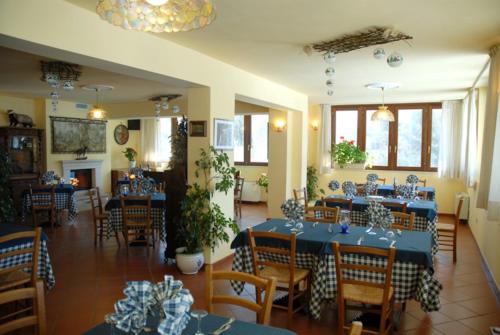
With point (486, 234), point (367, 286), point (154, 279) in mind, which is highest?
point (367, 286)

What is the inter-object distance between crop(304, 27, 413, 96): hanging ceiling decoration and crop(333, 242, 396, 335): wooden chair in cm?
205

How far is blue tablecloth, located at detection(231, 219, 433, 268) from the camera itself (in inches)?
117

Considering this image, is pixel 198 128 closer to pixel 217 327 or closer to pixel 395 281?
pixel 395 281

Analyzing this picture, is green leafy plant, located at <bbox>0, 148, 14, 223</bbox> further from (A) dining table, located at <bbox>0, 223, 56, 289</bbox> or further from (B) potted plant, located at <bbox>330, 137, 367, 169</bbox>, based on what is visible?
(B) potted plant, located at <bbox>330, 137, 367, 169</bbox>

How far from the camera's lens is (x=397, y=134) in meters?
9.32

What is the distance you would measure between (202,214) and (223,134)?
1153 millimetres

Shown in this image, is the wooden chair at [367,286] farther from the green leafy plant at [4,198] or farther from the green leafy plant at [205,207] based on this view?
the green leafy plant at [4,198]

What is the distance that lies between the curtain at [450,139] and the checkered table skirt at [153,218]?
650cm

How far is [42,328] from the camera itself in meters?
1.97

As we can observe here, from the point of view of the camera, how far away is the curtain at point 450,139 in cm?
845

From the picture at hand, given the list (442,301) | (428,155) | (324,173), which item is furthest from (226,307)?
(428,155)

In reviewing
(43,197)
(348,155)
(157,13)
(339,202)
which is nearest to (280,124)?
(348,155)

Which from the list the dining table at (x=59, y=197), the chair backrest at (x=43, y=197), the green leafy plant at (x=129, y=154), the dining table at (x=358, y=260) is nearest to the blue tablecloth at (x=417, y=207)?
the dining table at (x=358, y=260)

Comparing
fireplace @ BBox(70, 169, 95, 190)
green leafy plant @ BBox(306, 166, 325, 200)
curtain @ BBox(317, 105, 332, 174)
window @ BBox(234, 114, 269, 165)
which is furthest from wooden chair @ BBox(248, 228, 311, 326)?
fireplace @ BBox(70, 169, 95, 190)
